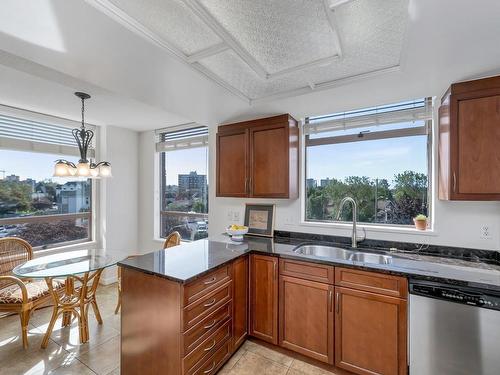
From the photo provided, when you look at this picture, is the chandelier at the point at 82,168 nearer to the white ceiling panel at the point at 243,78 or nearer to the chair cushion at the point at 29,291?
the chair cushion at the point at 29,291

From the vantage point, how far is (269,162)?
2684mm

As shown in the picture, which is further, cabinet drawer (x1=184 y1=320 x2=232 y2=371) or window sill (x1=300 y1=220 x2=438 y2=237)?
window sill (x1=300 y1=220 x2=438 y2=237)

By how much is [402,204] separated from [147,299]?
2.48m

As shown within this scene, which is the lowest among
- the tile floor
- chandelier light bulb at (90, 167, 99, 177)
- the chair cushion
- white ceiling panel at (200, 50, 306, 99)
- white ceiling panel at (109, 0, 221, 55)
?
the tile floor

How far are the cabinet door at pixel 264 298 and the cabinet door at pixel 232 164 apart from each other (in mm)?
881

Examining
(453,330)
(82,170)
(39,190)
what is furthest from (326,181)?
(39,190)

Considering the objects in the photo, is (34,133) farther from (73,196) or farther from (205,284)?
(205,284)

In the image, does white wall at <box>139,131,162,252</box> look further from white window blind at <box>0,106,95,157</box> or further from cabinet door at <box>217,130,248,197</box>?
cabinet door at <box>217,130,248,197</box>

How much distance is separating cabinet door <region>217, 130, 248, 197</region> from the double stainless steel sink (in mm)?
923

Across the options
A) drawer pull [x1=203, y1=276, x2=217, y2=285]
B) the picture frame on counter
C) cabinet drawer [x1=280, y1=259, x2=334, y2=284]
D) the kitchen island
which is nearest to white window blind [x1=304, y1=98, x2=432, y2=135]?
the picture frame on counter

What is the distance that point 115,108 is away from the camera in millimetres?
3078

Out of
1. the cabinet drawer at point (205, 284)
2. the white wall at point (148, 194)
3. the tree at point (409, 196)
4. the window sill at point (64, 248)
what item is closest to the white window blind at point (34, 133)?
the white wall at point (148, 194)

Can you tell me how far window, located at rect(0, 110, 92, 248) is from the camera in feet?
9.89

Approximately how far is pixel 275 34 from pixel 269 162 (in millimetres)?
1405
